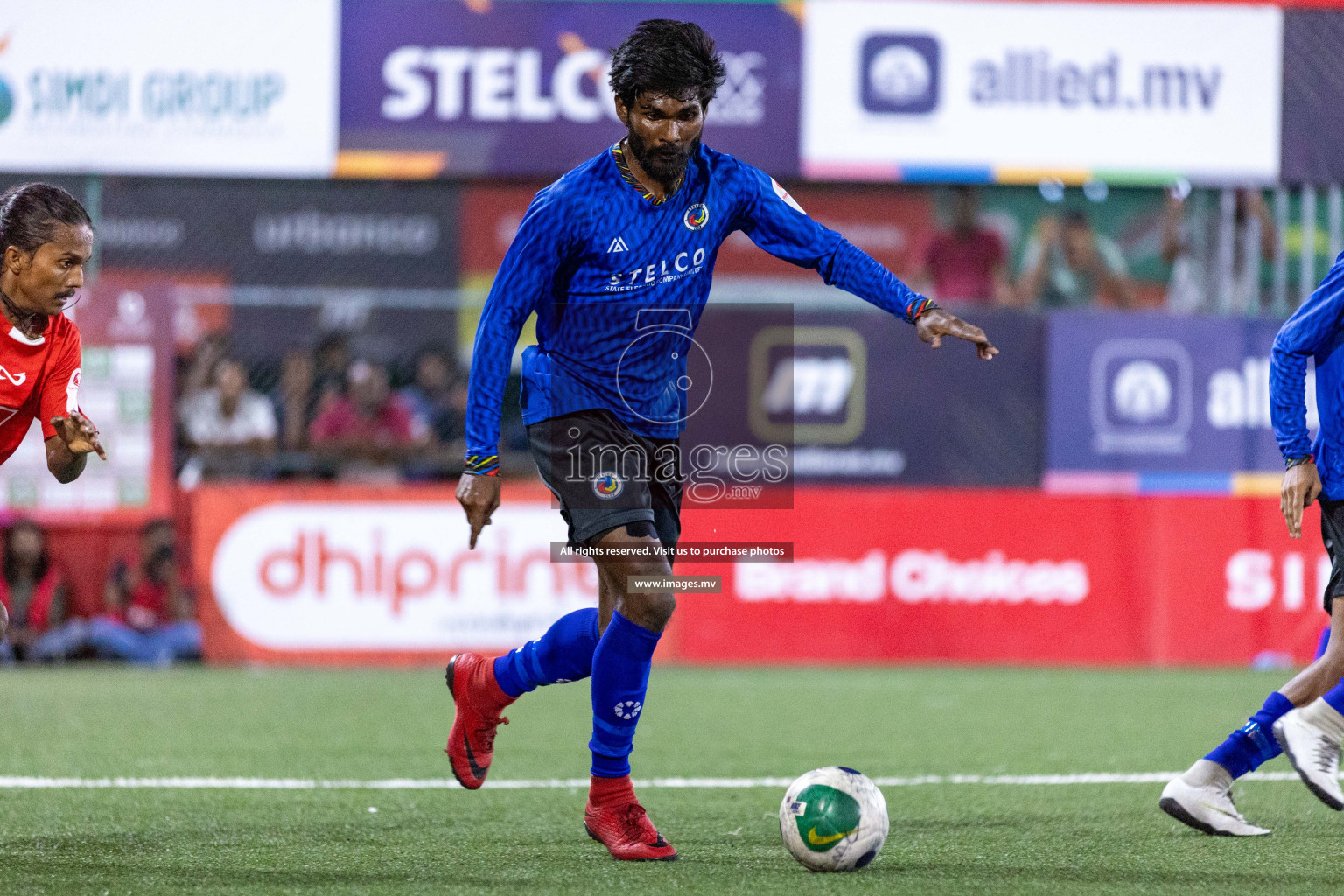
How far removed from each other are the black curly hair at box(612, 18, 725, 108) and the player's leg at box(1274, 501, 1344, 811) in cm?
229

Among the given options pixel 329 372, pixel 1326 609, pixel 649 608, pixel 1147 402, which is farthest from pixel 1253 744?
pixel 329 372

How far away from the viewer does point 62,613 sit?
35.7ft

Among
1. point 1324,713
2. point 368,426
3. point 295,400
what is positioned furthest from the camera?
point 368,426

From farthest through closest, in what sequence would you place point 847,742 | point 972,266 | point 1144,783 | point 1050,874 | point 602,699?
point 972,266 → point 847,742 → point 1144,783 → point 602,699 → point 1050,874

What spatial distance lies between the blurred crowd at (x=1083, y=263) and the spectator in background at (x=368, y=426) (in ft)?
12.4

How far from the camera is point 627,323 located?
16.2ft

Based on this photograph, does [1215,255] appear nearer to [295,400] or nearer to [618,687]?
[295,400]

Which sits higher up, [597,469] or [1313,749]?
[597,469]

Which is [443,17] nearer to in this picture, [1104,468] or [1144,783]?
[1104,468]

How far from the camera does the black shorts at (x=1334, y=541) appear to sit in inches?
198

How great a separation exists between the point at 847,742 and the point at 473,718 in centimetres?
258

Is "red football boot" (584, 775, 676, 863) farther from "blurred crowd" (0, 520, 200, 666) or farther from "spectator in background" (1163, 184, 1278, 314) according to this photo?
"spectator in background" (1163, 184, 1278, 314)

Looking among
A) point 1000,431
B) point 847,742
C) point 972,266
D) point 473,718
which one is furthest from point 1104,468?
point 473,718

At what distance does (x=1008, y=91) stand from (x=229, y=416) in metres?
5.65
